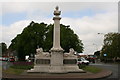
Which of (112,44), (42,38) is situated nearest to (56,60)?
(42,38)

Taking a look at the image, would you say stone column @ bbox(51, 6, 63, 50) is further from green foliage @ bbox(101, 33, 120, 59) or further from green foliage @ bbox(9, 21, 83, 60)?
green foliage @ bbox(101, 33, 120, 59)

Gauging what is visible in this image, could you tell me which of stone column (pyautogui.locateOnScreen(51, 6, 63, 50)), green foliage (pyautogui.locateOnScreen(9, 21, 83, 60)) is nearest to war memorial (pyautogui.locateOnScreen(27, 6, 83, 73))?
stone column (pyautogui.locateOnScreen(51, 6, 63, 50))

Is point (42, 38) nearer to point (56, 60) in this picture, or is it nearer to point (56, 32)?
point (56, 32)

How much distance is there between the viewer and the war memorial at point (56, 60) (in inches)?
1049

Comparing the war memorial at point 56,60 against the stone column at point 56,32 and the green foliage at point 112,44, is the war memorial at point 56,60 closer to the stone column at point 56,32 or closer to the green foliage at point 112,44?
the stone column at point 56,32

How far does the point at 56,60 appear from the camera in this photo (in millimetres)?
26641

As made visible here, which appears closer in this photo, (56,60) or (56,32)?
(56,60)

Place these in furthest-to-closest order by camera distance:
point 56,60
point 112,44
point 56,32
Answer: point 112,44 → point 56,32 → point 56,60

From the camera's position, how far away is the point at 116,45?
65.4 metres

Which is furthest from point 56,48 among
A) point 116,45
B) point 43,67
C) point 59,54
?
point 116,45

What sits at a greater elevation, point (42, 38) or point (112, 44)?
point (42, 38)

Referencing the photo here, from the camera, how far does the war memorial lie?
1049 inches

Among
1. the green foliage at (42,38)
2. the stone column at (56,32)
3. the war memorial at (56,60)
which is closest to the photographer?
the war memorial at (56,60)

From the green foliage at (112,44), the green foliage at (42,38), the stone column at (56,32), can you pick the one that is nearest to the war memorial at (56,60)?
the stone column at (56,32)
